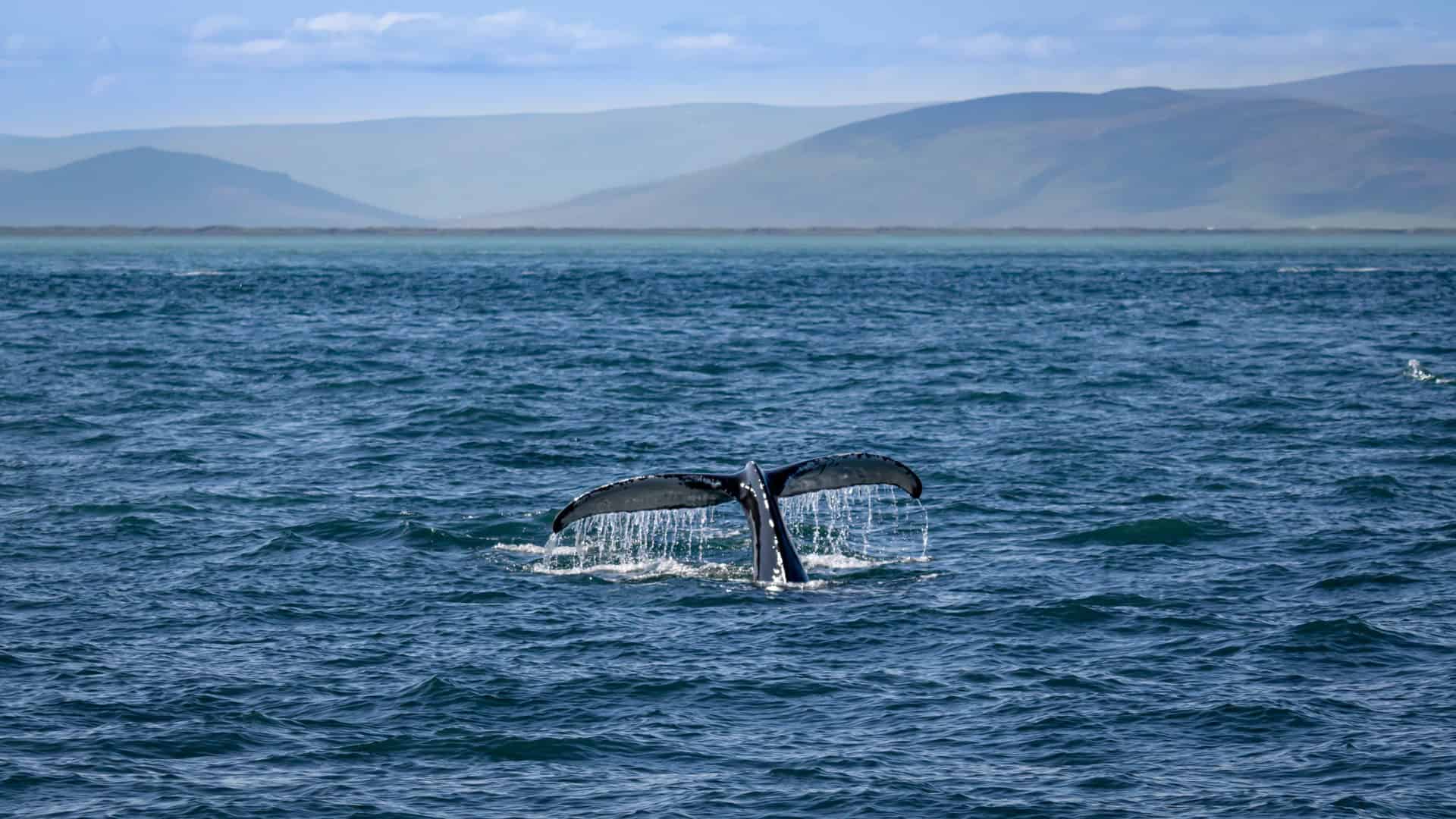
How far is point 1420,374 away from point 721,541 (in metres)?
24.1

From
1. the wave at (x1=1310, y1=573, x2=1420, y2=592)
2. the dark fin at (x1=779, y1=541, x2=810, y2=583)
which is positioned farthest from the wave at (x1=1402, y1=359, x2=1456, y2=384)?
the dark fin at (x1=779, y1=541, x2=810, y2=583)

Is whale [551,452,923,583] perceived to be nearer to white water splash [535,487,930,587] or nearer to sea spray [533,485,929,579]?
white water splash [535,487,930,587]

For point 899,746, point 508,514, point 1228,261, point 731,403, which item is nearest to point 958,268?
point 1228,261

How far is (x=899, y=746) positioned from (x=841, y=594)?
4571 millimetres

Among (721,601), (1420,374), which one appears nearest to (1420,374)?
(1420,374)

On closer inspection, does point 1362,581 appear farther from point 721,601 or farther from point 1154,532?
point 721,601

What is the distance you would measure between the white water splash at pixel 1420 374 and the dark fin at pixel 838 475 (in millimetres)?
23312

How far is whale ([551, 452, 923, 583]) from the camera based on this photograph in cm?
1662

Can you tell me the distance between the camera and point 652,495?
16.6 m

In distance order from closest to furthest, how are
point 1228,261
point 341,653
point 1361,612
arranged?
point 341,653, point 1361,612, point 1228,261

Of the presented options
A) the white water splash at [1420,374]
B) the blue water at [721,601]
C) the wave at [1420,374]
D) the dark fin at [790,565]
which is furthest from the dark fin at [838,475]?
the white water splash at [1420,374]

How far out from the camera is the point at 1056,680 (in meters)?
13.8

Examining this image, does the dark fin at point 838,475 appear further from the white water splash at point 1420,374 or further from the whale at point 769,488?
the white water splash at point 1420,374

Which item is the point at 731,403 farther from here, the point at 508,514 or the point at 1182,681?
the point at 1182,681
